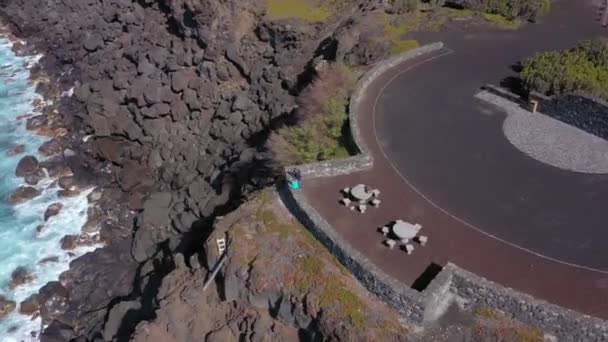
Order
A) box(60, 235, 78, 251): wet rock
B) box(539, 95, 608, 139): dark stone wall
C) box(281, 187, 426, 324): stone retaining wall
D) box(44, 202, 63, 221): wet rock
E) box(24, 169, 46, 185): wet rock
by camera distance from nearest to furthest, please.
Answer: box(281, 187, 426, 324): stone retaining wall → box(539, 95, 608, 139): dark stone wall → box(60, 235, 78, 251): wet rock → box(44, 202, 63, 221): wet rock → box(24, 169, 46, 185): wet rock

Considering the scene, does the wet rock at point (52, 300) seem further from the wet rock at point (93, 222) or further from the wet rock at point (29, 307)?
the wet rock at point (93, 222)

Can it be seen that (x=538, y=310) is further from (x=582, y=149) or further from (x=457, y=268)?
(x=582, y=149)

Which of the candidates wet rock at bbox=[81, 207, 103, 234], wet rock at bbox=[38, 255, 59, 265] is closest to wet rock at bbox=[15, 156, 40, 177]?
wet rock at bbox=[81, 207, 103, 234]

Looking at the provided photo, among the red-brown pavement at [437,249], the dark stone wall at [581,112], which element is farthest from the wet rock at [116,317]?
the dark stone wall at [581,112]


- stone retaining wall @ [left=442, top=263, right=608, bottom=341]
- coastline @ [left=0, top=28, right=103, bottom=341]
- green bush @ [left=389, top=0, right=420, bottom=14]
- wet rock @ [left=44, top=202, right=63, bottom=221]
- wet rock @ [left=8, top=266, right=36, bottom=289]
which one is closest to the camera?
stone retaining wall @ [left=442, top=263, right=608, bottom=341]

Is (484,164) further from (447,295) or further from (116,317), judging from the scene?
(116,317)

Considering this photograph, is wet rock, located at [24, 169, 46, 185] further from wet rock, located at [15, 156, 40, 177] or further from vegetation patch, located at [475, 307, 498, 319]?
vegetation patch, located at [475, 307, 498, 319]

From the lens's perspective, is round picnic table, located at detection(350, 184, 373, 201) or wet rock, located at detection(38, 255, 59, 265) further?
wet rock, located at detection(38, 255, 59, 265)
